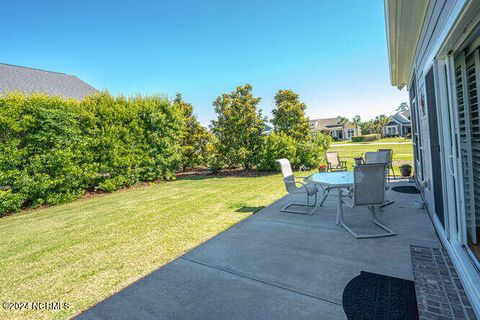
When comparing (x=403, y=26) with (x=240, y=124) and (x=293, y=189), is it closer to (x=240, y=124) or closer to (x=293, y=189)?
(x=293, y=189)

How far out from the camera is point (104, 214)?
623cm

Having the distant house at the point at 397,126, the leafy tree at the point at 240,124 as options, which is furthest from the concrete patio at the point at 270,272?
the distant house at the point at 397,126

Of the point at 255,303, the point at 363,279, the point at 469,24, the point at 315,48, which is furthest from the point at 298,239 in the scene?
the point at 315,48

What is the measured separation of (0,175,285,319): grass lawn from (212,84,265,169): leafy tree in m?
3.77

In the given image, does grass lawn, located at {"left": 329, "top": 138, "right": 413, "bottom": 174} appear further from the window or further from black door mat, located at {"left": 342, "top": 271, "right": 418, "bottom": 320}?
black door mat, located at {"left": 342, "top": 271, "right": 418, "bottom": 320}

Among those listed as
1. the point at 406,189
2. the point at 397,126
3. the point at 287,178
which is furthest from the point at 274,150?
the point at 397,126

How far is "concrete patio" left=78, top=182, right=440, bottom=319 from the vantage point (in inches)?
83.1

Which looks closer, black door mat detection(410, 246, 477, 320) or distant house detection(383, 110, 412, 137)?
black door mat detection(410, 246, 477, 320)

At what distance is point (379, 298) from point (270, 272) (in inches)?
42.6

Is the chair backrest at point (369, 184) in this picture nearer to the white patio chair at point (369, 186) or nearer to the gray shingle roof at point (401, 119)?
the white patio chair at point (369, 186)

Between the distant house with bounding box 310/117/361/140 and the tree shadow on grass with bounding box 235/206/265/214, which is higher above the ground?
the distant house with bounding box 310/117/361/140

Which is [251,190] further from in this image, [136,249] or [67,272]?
[67,272]

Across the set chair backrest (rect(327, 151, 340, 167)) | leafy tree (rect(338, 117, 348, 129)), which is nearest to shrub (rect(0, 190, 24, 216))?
chair backrest (rect(327, 151, 340, 167))

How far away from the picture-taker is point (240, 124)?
37.1 ft
